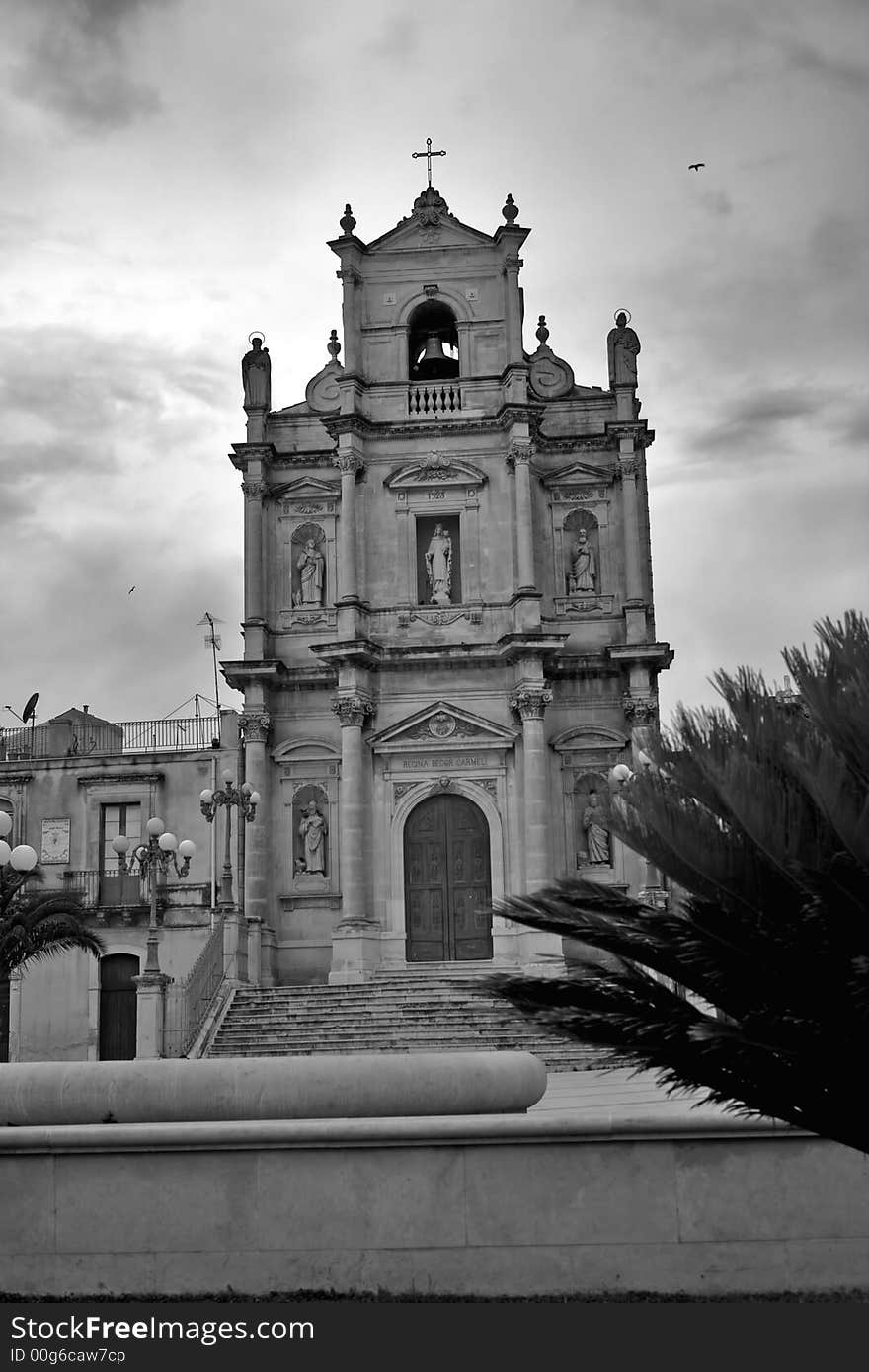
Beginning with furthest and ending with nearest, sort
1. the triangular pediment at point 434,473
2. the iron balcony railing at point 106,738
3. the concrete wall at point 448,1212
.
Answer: the iron balcony railing at point 106,738 < the triangular pediment at point 434,473 < the concrete wall at point 448,1212

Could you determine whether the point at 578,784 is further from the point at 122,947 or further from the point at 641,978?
the point at 641,978

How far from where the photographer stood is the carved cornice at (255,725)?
3084 cm

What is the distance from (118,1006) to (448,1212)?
78.5ft

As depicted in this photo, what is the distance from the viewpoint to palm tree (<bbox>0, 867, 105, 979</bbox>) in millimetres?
20922

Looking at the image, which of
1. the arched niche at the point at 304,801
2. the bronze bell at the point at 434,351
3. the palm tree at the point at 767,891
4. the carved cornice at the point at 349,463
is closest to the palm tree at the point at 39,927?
the arched niche at the point at 304,801

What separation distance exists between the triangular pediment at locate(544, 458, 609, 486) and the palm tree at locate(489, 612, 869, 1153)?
2616cm

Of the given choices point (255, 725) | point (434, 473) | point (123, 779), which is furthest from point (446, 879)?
point (434, 473)

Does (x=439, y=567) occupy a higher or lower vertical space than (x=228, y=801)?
higher

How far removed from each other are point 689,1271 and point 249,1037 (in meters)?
16.9

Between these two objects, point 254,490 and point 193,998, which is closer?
point 193,998

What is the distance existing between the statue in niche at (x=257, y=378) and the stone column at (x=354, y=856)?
6974 mm

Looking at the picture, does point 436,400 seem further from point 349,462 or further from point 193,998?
point 193,998

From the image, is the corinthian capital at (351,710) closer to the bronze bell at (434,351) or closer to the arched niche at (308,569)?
the arched niche at (308,569)

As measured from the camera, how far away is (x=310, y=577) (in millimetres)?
32125
